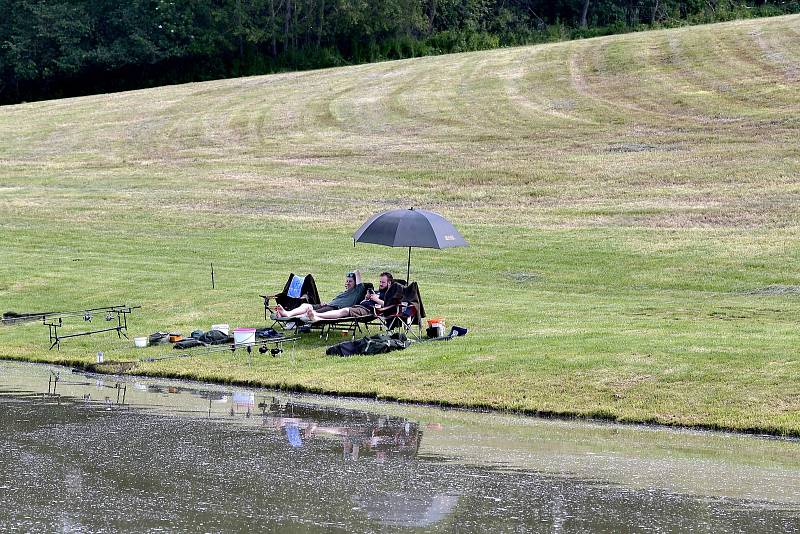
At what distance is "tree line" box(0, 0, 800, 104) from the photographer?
79.8 meters

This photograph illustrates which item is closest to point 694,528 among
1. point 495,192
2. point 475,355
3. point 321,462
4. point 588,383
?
point 321,462

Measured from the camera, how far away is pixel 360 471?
1150 centimetres

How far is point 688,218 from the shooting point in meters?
34.2

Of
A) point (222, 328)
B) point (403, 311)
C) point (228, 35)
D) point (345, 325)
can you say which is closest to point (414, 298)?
point (403, 311)

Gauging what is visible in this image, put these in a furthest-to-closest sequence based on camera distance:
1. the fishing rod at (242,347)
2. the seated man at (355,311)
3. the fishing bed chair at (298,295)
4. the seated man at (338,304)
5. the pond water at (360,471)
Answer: the fishing bed chair at (298,295) < the seated man at (338,304) < the seated man at (355,311) < the fishing rod at (242,347) < the pond water at (360,471)

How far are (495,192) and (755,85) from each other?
18.8m

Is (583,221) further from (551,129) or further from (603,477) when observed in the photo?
(603,477)

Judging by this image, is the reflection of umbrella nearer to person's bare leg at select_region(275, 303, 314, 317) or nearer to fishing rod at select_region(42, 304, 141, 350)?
person's bare leg at select_region(275, 303, 314, 317)

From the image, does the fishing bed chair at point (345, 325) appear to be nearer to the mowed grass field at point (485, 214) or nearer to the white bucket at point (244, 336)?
the mowed grass field at point (485, 214)

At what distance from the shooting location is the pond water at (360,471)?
9.73 meters

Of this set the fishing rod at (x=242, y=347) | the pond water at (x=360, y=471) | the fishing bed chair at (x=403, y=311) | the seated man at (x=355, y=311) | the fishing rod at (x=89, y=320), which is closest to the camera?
the pond water at (x=360, y=471)

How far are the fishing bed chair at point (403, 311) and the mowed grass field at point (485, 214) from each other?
4.11ft

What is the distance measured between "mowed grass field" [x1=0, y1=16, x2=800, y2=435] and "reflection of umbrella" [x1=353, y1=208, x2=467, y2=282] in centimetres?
179

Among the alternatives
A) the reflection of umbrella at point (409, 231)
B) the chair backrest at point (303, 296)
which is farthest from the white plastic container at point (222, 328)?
the reflection of umbrella at point (409, 231)
